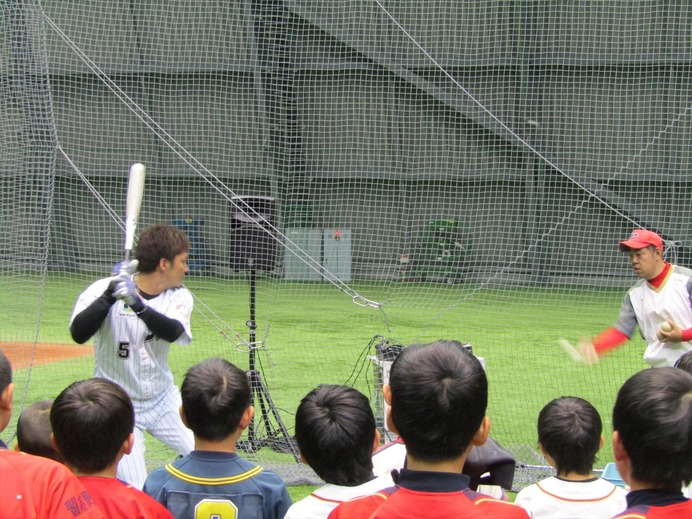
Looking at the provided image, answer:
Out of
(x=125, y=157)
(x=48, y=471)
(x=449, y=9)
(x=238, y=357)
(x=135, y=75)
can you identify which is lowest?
(x=238, y=357)

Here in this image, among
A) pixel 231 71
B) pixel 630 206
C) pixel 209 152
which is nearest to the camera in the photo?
pixel 231 71

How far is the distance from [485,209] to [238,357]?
496 cm

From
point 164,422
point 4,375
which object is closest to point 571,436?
point 4,375

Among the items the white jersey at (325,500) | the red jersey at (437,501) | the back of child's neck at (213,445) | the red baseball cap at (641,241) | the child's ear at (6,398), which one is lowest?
the white jersey at (325,500)

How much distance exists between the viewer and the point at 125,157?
1258cm

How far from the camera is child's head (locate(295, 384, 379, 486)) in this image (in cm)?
237

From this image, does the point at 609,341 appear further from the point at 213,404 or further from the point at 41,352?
the point at 41,352

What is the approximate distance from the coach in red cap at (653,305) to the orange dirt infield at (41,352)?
18.4ft

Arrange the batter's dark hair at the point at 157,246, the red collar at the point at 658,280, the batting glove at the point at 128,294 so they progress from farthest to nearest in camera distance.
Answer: the red collar at the point at 658,280
the batter's dark hair at the point at 157,246
the batting glove at the point at 128,294

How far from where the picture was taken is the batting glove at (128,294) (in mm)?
3816

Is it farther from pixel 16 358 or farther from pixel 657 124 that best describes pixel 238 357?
pixel 657 124

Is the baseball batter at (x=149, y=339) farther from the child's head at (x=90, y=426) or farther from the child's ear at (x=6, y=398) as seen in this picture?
the child's ear at (x=6, y=398)

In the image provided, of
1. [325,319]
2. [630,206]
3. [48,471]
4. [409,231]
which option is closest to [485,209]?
[409,231]

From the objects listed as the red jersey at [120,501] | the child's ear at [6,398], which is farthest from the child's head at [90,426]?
the child's ear at [6,398]
